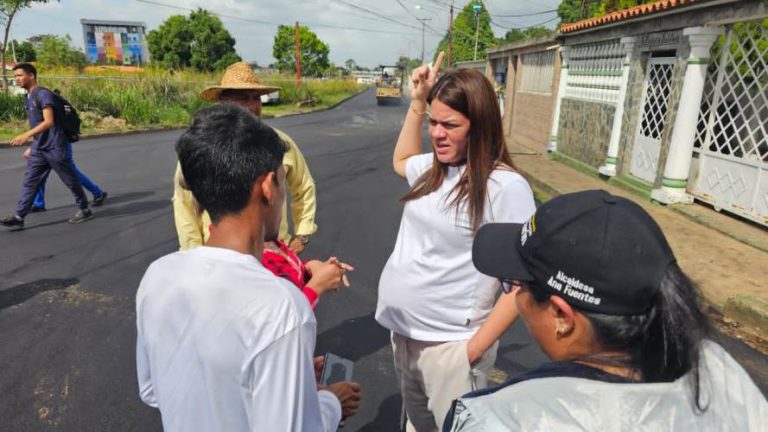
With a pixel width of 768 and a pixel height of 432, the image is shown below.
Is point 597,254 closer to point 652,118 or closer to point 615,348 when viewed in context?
point 615,348

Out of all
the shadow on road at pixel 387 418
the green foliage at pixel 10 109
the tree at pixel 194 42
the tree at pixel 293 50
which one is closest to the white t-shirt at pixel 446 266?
the shadow on road at pixel 387 418

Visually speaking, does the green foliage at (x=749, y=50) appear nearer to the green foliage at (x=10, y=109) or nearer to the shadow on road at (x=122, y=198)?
the shadow on road at (x=122, y=198)

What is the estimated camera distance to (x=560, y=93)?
39.6 feet

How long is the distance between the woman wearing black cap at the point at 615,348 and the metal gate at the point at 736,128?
6.63 meters

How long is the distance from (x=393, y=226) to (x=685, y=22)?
203 inches

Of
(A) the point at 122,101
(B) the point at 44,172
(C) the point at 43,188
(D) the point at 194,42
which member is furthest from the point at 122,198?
(D) the point at 194,42

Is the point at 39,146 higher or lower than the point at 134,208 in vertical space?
higher

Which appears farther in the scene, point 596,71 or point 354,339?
point 596,71

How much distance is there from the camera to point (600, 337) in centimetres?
87

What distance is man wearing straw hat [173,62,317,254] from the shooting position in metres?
2.34

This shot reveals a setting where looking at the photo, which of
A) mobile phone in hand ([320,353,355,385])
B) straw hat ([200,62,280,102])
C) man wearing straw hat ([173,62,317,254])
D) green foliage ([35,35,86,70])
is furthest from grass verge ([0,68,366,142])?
green foliage ([35,35,86,70])

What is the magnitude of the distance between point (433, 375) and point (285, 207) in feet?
3.76

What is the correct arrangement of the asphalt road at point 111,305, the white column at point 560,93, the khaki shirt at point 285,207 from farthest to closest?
the white column at point 560,93
the asphalt road at point 111,305
the khaki shirt at point 285,207

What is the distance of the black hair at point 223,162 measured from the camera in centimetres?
117
